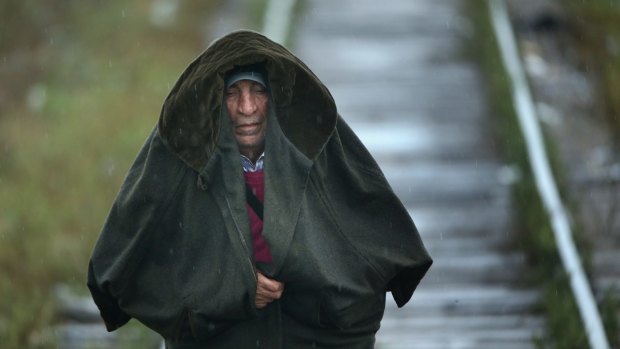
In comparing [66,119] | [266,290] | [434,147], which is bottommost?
[66,119]

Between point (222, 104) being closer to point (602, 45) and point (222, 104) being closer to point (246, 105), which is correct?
point (246, 105)

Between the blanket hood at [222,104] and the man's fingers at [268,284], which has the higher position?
the blanket hood at [222,104]

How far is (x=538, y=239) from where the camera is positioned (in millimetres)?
8852

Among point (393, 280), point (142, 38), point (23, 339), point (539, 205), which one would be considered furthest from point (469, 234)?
point (142, 38)

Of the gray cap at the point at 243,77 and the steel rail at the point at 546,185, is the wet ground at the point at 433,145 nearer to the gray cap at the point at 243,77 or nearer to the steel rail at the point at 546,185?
the steel rail at the point at 546,185

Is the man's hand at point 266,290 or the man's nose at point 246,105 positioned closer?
the man's hand at point 266,290

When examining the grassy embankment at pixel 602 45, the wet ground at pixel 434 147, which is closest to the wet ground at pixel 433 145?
the wet ground at pixel 434 147

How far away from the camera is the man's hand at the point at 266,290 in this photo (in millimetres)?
4418

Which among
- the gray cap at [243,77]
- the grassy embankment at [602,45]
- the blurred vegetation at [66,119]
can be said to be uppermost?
the gray cap at [243,77]

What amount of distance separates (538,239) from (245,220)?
478cm

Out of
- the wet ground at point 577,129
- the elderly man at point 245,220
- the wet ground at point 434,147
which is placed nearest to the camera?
the elderly man at point 245,220

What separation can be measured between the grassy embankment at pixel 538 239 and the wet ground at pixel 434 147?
138 mm

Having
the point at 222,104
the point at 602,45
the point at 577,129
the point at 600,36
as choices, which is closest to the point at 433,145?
the point at 577,129

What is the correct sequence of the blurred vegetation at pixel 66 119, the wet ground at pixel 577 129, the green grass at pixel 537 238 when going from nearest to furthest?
the green grass at pixel 537 238 < the blurred vegetation at pixel 66 119 < the wet ground at pixel 577 129
